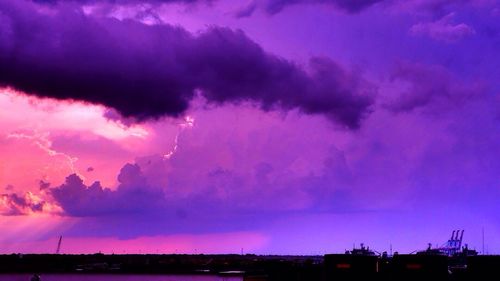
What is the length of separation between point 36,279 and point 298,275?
30870mm

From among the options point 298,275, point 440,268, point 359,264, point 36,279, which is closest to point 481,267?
point 440,268

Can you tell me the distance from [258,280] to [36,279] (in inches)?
1034

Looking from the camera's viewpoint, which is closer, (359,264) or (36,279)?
(359,264)

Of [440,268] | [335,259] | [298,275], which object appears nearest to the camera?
[440,268]

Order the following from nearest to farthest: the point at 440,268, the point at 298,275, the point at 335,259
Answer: the point at 440,268 → the point at 335,259 → the point at 298,275

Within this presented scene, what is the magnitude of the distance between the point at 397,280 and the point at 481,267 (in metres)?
7.91

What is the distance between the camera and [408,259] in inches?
2148

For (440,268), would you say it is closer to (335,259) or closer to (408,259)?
(408,259)

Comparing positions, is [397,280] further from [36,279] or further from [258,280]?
[36,279]

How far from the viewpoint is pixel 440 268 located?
53.0m

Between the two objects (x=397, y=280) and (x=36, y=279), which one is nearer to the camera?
(x=397, y=280)

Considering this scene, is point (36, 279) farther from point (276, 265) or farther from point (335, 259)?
point (335, 259)

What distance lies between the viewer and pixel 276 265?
3273 inches

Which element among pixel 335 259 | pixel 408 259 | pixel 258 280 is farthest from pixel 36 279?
pixel 408 259
